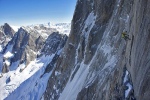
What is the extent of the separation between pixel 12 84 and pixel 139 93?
15635 cm

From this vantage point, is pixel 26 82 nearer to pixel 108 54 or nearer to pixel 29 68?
pixel 29 68

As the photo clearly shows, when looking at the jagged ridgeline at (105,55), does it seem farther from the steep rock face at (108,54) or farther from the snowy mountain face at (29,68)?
the snowy mountain face at (29,68)

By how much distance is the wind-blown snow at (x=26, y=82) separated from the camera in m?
134

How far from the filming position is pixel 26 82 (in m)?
157

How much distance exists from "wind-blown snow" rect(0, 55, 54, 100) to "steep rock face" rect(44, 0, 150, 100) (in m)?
62.7

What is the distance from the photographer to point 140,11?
54.5 feet

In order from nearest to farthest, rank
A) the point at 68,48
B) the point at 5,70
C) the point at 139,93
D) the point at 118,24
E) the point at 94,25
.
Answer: the point at 139,93
the point at 118,24
the point at 94,25
the point at 68,48
the point at 5,70

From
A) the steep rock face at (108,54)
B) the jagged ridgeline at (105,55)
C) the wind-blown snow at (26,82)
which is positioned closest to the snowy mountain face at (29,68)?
the wind-blown snow at (26,82)

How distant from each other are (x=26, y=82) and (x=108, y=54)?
420ft

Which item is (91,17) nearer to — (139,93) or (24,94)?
(139,93)

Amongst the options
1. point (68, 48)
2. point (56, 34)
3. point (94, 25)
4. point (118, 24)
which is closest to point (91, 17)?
point (94, 25)

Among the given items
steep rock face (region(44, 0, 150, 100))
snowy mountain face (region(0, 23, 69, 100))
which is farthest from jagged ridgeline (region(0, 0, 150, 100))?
snowy mountain face (region(0, 23, 69, 100))

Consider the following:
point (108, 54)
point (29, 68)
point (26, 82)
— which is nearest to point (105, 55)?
point (108, 54)

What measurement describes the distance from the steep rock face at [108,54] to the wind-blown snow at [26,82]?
6265 cm
